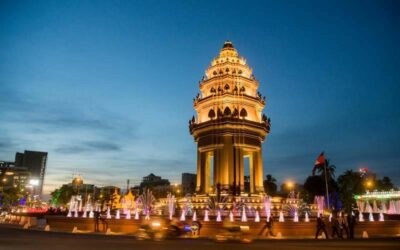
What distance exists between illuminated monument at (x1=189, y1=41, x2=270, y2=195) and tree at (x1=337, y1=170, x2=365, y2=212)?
3359cm

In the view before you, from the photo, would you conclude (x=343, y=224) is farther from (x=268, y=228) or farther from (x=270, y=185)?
(x=270, y=185)

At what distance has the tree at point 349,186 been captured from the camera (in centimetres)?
7225

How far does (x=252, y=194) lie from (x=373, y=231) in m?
20.8

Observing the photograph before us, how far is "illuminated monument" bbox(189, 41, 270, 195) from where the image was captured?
4597cm

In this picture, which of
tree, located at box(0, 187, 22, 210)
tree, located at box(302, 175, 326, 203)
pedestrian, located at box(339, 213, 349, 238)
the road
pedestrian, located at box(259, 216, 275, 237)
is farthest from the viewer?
tree, located at box(302, 175, 326, 203)

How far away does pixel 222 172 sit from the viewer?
4541cm

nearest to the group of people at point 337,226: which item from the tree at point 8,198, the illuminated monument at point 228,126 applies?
the illuminated monument at point 228,126

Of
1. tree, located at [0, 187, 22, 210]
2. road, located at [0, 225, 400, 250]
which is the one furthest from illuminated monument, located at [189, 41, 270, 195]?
tree, located at [0, 187, 22, 210]

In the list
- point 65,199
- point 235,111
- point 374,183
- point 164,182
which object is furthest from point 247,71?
point 164,182

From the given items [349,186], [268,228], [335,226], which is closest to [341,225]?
[335,226]

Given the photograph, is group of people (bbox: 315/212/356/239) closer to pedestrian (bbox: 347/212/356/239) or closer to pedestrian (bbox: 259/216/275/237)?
pedestrian (bbox: 347/212/356/239)

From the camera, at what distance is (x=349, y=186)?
246 ft

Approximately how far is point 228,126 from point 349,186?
43.2 meters

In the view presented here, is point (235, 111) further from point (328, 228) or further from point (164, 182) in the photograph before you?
point (164, 182)
